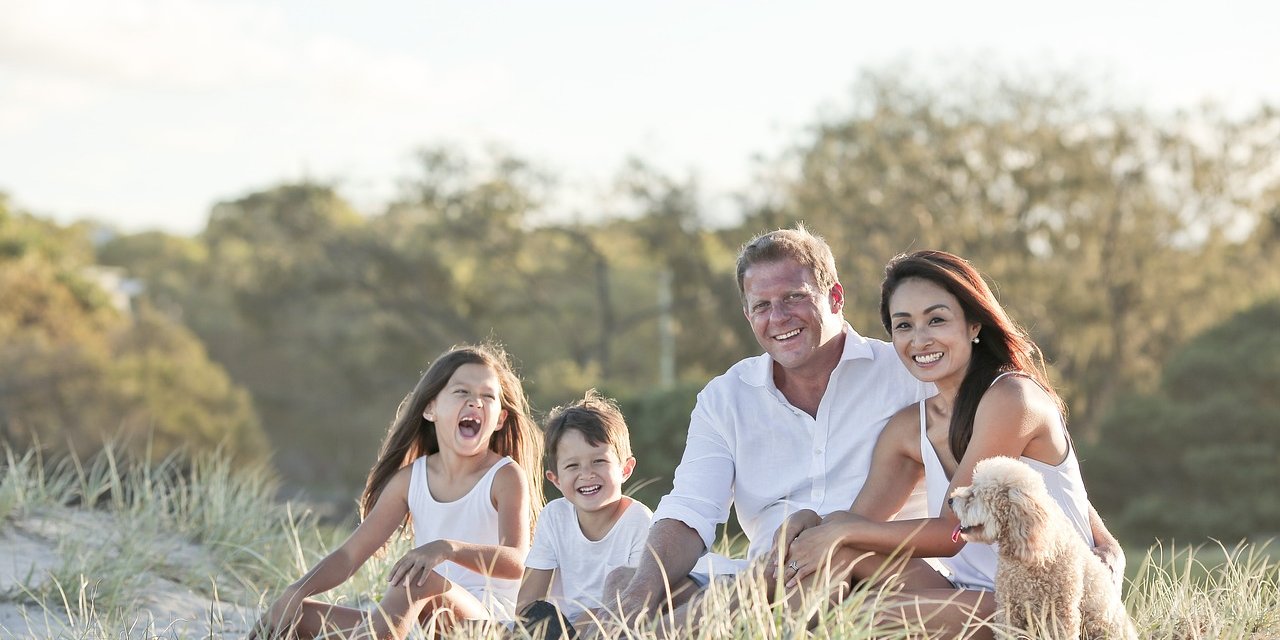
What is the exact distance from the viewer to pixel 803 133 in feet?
94.2

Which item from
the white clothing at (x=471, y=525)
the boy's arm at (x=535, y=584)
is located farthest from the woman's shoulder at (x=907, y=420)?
the white clothing at (x=471, y=525)

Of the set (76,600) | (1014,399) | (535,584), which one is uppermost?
(1014,399)

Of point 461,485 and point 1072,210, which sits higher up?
point 1072,210

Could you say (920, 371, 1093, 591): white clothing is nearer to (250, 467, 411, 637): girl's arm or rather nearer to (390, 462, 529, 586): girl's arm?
(390, 462, 529, 586): girl's arm

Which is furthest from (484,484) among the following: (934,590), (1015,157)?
(1015,157)

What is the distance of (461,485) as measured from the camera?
18.4 ft

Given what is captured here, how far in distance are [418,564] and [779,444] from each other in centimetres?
122

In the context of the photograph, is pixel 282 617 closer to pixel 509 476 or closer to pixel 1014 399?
pixel 509 476

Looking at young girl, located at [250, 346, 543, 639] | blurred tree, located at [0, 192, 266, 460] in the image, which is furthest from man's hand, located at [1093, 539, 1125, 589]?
blurred tree, located at [0, 192, 266, 460]

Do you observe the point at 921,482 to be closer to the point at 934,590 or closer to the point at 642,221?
the point at 934,590

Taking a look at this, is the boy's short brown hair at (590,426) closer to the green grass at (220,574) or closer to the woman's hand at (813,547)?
the green grass at (220,574)

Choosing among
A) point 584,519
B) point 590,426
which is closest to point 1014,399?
point 590,426

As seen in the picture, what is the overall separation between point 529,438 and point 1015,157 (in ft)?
75.9

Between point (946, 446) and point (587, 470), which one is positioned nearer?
point (946, 446)
